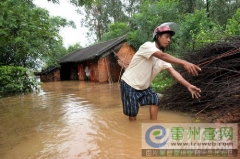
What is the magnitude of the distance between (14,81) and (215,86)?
11.5 metres

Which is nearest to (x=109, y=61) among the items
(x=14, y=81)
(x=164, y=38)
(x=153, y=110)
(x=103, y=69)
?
(x=103, y=69)

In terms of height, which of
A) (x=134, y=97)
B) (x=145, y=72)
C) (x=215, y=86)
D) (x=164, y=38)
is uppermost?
(x=164, y=38)

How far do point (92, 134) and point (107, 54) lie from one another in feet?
44.2

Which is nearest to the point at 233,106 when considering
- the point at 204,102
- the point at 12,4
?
the point at 204,102

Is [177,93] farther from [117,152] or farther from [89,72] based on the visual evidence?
[89,72]

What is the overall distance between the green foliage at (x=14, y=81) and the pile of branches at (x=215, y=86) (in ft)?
31.9

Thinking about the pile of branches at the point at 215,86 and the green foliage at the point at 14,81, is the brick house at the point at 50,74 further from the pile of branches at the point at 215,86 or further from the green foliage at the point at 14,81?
the pile of branches at the point at 215,86

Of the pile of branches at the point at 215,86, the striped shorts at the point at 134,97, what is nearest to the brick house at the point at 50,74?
the pile of branches at the point at 215,86

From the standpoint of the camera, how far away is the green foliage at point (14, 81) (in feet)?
A: 38.3

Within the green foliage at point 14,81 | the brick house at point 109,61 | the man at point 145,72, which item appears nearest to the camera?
the man at point 145,72

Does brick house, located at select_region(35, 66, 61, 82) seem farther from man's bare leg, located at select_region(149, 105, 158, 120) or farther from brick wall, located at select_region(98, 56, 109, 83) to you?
man's bare leg, located at select_region(149, 105, 158, 120)

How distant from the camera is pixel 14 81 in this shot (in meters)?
12.2

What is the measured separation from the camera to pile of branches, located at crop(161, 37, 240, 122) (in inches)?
129

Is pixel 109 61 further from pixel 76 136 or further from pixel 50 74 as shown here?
pixel 76 136
